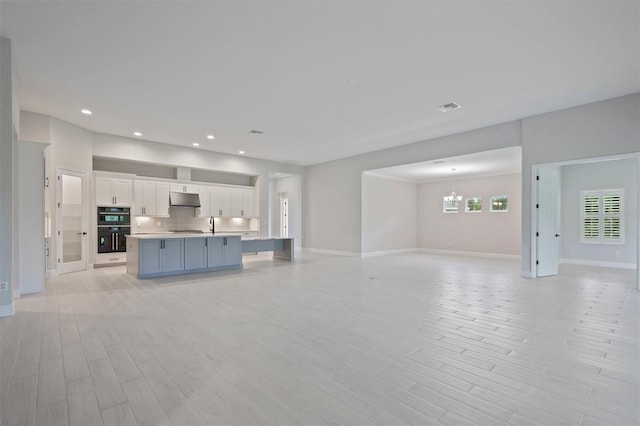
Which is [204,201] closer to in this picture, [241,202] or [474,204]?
[241,202]

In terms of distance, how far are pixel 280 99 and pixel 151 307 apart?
381 cm

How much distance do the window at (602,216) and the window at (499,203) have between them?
2.02 meters

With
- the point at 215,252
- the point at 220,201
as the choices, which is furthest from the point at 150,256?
the point at 220,201


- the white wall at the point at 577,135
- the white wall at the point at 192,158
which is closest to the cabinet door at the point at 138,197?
the white wall at the point at 192,158

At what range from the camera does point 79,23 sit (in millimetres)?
Answer: 3322

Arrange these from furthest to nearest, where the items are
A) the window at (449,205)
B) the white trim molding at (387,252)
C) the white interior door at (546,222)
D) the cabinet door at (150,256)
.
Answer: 1. the window at (449,205)
2. the white trim molding at (387,252)
3. the white interior door at (546,222)
4. the cabinet door at (150,256)

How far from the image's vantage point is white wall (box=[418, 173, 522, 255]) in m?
9.88

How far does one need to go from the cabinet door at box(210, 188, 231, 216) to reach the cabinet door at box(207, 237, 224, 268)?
8.97ft

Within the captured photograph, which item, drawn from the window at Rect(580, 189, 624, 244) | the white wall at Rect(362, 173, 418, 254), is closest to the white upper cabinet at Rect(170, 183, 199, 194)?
the white wall at Rect(362, 173, 418, 254)

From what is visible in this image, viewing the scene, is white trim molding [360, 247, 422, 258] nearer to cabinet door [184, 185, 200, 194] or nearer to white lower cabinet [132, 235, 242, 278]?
white lower cabinet [132, 235, 242, 278]

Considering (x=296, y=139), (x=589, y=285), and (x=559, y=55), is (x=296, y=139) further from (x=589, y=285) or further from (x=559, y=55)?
(x=589, y=285)

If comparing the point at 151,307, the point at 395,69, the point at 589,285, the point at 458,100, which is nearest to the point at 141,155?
the point at 151,307

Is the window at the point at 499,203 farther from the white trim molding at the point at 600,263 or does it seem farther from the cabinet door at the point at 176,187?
the cabinet door at the point at 176,187

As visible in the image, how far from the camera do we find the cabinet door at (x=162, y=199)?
8.55 m
